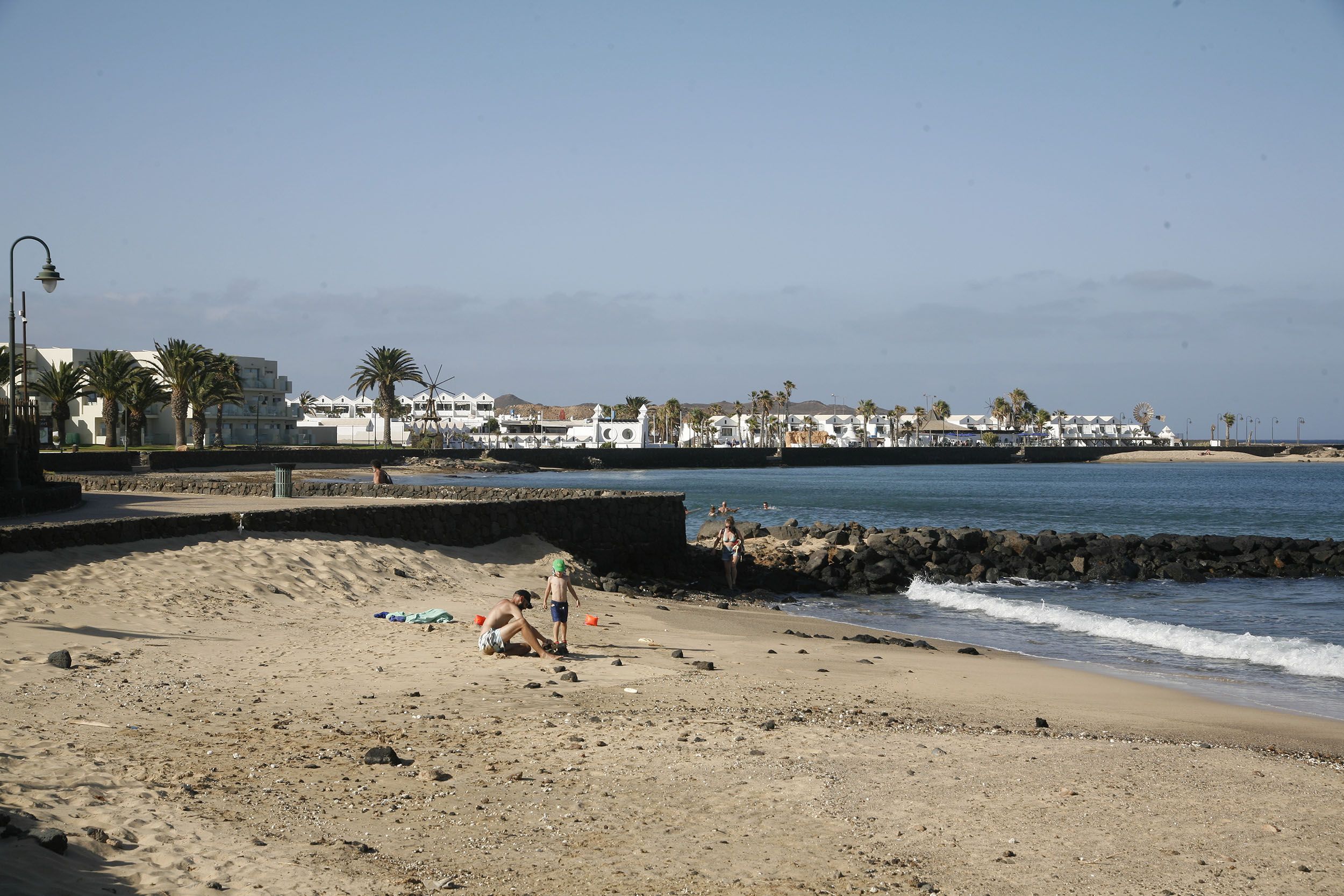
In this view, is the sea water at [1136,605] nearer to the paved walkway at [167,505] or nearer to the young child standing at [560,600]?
the young child standing at [560,600]

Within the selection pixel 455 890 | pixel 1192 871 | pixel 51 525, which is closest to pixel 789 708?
pixel 1192 871

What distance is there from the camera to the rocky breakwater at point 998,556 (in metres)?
27.0

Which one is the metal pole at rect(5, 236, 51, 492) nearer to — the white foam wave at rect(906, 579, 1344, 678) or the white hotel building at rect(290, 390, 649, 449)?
the white foam wave at rect(906, 579, 1344, 678)

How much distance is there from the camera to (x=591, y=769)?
7.33 meters

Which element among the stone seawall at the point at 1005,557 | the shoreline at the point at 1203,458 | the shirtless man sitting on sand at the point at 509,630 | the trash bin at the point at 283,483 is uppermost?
the trash bin at the point at 283,483

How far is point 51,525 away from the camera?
45.2ft

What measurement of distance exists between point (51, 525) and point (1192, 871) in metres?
13.5

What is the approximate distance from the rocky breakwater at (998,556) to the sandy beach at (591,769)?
13.6 meters

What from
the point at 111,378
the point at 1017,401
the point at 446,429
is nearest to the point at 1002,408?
the point at 1017,401

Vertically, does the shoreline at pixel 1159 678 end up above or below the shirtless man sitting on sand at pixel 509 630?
below

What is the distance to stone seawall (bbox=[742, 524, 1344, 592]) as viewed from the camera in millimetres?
26969

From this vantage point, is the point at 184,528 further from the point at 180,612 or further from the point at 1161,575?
the point at 1161,575

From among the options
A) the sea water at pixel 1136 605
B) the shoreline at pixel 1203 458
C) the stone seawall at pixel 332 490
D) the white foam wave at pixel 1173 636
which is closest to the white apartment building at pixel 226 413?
the sea water at pixel 1136 605

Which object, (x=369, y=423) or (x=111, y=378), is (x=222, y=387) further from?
(x=369, y=423)
